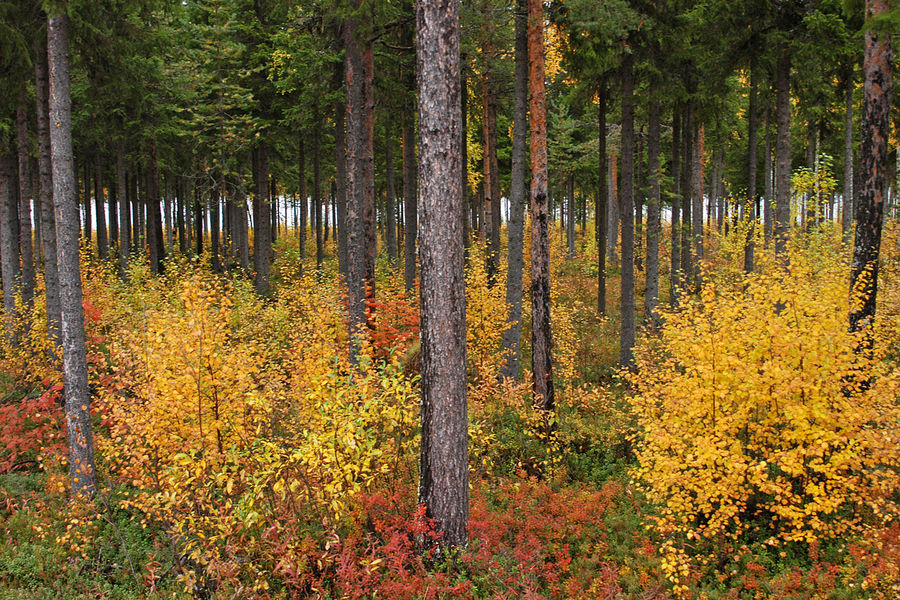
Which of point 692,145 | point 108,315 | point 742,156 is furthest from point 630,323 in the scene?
point 742,156

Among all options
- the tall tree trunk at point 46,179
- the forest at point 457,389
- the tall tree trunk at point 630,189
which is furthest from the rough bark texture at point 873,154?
the tall tree trunk at point 46,179

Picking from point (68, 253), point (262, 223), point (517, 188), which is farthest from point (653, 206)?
point (262, 223)

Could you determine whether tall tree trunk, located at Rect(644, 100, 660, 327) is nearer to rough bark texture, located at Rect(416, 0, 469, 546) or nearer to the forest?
the forest

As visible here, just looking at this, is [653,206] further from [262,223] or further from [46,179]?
[46,179]

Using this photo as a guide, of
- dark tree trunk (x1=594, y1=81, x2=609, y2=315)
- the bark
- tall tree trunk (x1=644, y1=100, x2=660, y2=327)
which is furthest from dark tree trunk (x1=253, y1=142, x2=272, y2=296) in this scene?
tall tree trunk (x1=644, y1=100, x2=660, y2=327)

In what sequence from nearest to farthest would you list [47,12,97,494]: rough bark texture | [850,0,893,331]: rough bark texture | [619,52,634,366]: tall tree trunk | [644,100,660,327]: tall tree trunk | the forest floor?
the forest floor < [47,12,97,494]: rough bark texture < [850,0,893,331]: rough bark texture < [619,52,634,366]: tall tree trunk < [644,100,660,327]: tall tree trunk

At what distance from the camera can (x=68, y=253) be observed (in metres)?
7.81

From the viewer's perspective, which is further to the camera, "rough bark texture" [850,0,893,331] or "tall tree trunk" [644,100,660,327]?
"tall tree trunk" [644,100,660,327]

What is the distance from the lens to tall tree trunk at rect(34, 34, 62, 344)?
397 inches

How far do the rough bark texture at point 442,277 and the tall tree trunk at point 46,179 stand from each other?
8.18m

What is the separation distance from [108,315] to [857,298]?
17280 millimetres

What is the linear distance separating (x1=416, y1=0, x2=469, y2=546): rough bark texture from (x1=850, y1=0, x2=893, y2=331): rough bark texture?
629 cm

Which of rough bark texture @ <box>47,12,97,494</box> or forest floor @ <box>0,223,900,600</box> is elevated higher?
rough bark texture @ <box>47,12,97,494</box>

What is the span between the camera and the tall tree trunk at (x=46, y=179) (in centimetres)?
1008
